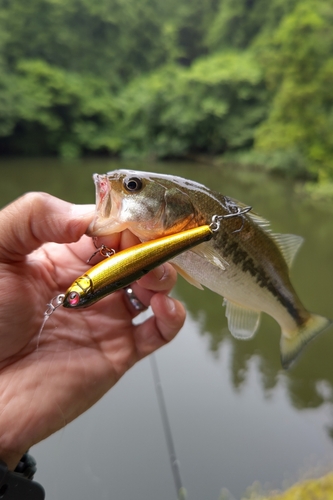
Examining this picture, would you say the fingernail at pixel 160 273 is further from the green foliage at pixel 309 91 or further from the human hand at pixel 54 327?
the green foliage at pixel 309 91

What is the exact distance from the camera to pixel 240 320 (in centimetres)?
131

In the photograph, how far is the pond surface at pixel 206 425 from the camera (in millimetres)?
2459

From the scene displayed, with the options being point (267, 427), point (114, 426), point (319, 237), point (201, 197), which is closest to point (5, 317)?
point (201, 197)

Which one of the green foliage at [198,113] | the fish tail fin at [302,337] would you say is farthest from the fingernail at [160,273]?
the green foliage at [198,113]

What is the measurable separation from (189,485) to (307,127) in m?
12.6

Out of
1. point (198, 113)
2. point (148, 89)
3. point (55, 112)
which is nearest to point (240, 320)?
point (198, 113)

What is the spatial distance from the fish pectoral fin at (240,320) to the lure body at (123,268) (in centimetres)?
46

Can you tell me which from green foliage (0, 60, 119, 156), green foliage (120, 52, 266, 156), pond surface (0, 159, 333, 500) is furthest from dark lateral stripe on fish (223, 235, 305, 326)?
green foliage (120, 52, 266, 156)

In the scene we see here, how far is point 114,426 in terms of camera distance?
284 centimetres

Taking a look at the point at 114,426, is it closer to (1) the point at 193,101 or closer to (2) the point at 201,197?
(2) the point at 201,197

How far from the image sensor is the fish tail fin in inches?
53.5

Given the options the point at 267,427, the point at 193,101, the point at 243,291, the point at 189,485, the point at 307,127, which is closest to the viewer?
the point at 243,291

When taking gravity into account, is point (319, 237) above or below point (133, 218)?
below

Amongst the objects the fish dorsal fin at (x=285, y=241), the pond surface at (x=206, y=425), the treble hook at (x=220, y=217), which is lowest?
the pond surface at (x=206, y=425)
